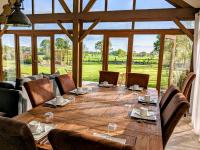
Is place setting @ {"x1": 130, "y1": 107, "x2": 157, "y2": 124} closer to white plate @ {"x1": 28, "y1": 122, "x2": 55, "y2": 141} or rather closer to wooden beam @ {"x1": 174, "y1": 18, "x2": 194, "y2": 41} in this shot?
white plate @ {"x1": 28, "y1": 122, "x2": 55, "y2": 141}

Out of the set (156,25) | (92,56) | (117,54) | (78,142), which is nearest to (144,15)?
(156,25)

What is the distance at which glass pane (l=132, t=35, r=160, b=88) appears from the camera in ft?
17.7

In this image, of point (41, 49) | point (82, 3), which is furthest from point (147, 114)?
point (41, 49)

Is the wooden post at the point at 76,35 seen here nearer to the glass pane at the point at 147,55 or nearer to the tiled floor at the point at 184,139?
the glass pane at the point at 147,55

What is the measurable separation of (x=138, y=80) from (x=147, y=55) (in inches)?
78.7

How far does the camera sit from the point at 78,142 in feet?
3.15

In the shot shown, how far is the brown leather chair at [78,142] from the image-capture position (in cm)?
91

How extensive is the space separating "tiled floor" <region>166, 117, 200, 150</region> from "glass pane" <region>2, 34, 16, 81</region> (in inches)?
260

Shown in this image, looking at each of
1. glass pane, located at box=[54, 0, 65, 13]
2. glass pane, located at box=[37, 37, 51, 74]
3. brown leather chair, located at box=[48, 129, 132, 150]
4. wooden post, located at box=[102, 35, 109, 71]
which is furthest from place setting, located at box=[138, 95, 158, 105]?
glass pane, located at box=[37, 37, 51, 74]

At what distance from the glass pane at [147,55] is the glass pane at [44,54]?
10.7 feet

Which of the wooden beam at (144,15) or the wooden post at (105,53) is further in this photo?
the wooden post at (105,53)

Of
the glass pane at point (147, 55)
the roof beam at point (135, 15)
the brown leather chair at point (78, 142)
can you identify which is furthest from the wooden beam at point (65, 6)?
the brown leather chair at point (78, 142)

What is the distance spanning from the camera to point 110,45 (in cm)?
590

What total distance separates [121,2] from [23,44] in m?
4.23
